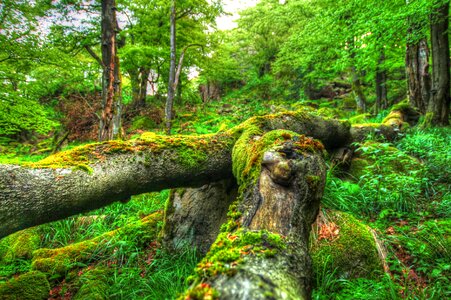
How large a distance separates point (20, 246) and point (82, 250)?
1352mm

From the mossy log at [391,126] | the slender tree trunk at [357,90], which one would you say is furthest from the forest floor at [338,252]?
the slender tree trunk at [357,90]

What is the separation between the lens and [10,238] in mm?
4047

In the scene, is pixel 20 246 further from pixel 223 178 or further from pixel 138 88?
pixel 138 88

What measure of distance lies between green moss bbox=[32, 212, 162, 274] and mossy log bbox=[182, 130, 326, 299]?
2.01 meters

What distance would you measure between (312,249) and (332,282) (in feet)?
1.33

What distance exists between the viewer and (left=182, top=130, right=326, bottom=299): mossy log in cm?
101

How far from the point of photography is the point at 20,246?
3.85 m

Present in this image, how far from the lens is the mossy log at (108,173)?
184cm

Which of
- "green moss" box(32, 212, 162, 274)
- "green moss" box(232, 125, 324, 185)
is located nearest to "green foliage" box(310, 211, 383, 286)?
"green moss" box(232, 125, 324, 185)

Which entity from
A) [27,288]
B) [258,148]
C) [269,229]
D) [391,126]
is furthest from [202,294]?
[391,126]

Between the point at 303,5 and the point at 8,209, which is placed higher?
the point at 303,5

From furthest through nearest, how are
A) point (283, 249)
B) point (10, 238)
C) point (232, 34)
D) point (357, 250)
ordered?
1. point (232, 34)
2. point (10, 238)
3. point (357, 250)
4. point (283, 249)

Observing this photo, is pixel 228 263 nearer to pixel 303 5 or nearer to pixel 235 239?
pixel 235 239

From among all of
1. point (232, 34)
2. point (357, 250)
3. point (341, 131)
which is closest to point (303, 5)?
point (232, 34)
